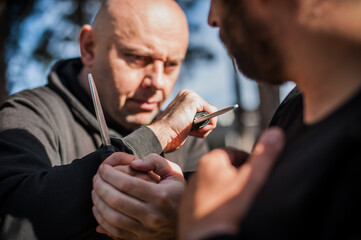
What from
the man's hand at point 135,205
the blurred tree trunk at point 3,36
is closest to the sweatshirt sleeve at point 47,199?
the man's hand at point 135,205

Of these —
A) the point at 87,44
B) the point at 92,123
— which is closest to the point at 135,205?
the point at 92,123

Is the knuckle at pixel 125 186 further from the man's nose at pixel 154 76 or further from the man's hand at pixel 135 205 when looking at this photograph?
the man's nose at pixel 154 76

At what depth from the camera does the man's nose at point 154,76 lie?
194 cm

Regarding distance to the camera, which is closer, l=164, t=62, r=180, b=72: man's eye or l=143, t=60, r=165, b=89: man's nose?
l=143, t=60, r=165, b=89: man's nose

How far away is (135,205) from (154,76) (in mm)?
1202

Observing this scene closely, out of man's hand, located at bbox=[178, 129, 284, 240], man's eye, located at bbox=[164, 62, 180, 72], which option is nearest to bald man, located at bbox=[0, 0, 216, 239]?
man's eye, located at bbox=[164, 62, 180, 72]

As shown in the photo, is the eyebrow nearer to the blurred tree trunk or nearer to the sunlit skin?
the sunlit skin

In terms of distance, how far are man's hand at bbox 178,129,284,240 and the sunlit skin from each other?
145cm

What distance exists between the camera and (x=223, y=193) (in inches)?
19.3

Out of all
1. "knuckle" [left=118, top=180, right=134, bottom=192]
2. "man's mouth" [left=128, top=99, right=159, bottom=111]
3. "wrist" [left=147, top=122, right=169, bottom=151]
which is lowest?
"man's mouth" [left=128, top=99, right=159, bottom=111]

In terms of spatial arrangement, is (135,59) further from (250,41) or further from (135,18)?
(250,41)

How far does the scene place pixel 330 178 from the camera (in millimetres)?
450

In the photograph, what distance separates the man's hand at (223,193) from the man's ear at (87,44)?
1.75 metres

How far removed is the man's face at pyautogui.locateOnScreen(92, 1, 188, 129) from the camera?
191 cm
